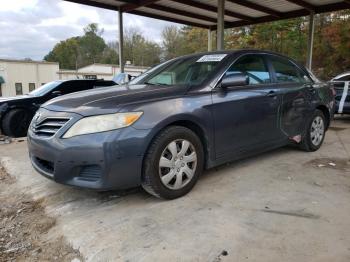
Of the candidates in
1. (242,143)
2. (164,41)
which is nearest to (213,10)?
(242,143)

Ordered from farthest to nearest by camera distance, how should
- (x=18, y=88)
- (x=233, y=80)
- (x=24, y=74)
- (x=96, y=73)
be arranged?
(x=96, y=73)
(x=24, y=74)
(x=18, y=88)
(x=233, y=80)

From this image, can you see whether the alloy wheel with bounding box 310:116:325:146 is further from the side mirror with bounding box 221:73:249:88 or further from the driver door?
the side mirror with bounding box 221:73:249:88

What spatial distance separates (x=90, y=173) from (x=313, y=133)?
3561 mm

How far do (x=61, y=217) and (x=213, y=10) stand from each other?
394 inches

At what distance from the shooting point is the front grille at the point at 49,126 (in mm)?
2926

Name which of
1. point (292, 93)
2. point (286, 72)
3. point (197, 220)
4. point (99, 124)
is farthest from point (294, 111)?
point (99, 124)

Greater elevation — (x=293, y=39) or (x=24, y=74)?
(x=293, y=39)

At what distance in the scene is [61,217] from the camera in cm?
295

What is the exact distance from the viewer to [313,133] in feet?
16.1

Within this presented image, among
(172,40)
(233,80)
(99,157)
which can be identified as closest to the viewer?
(99,157)

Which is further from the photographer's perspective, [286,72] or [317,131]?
[317,131]

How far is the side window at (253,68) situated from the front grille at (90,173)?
1841mm

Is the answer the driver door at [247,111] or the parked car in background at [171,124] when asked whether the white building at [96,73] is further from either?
the driver door at [247,111]

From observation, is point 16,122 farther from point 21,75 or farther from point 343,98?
point 21,75
